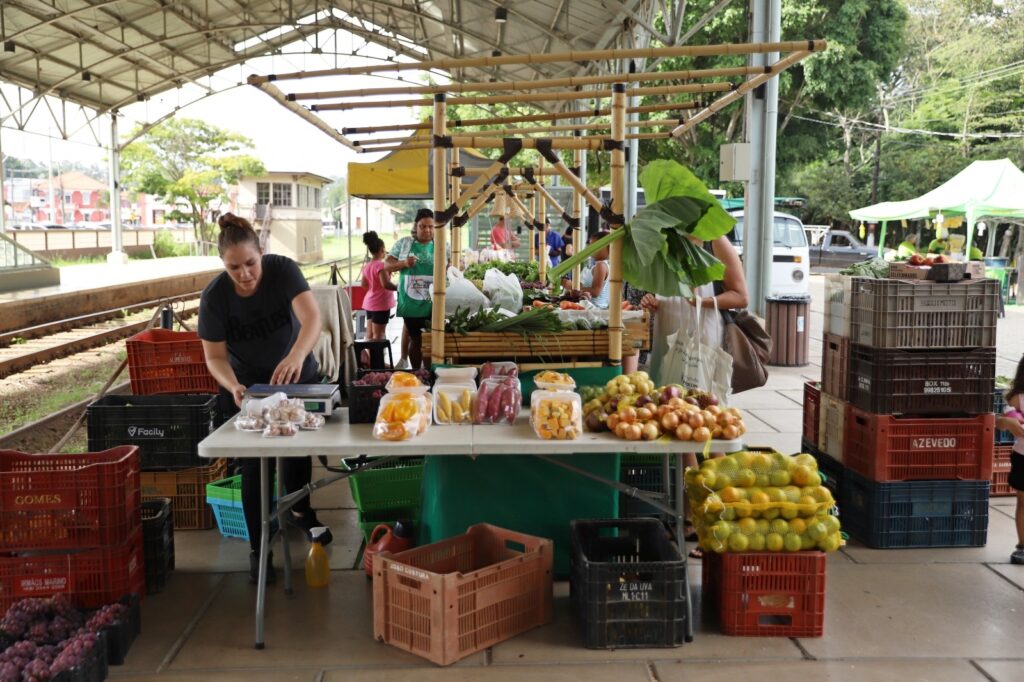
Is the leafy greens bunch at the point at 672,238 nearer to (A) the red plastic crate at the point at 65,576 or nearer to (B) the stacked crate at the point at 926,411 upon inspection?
(B) the stacked crate at the point at 926,411

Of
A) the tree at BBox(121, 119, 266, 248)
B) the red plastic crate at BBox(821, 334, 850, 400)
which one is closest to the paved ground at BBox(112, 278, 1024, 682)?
the red plastic crate at BBox(821, 334, 850, 400)

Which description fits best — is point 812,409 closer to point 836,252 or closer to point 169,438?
point 169,438

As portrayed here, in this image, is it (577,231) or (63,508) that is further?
(577,231)

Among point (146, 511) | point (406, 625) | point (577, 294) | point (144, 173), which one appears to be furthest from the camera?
point (144, 173)

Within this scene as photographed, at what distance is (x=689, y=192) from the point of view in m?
4.47

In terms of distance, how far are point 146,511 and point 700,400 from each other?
271 centimetres

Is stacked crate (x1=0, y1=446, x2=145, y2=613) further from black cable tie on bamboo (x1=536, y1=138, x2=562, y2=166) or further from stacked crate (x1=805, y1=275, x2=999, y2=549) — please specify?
stacked crate (x1=805, y1=275, x2=999, y2=549)

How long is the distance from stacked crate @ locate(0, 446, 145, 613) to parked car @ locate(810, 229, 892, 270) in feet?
100

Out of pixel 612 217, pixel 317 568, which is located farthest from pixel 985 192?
pixel 317 568

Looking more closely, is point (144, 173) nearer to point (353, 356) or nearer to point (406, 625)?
point (353, 356)

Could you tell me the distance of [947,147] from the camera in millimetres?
32688

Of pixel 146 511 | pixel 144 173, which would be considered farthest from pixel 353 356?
pixel 144 173

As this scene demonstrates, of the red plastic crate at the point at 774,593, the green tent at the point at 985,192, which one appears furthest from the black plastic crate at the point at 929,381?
the green tent at the point at 985,192

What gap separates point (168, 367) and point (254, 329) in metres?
1.61
